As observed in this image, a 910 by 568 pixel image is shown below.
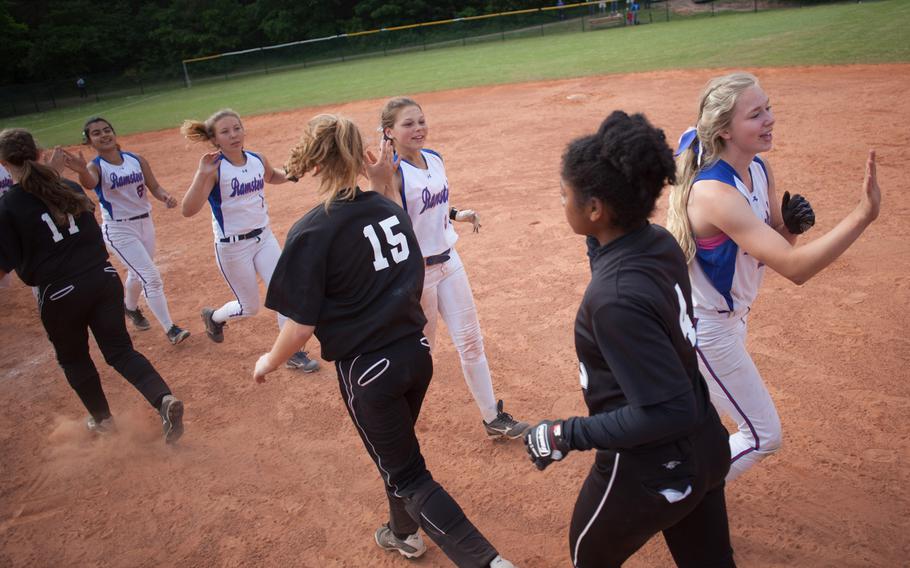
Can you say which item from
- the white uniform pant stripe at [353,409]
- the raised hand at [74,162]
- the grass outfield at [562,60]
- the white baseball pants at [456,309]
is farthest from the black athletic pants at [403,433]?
the grass outfield at [562,60]

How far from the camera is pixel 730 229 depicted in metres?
3.05

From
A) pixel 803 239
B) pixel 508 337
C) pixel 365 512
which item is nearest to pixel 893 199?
pixel 803 239

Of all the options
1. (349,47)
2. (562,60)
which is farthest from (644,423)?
(349,47)

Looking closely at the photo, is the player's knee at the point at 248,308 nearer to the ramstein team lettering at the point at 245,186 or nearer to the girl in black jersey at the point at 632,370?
the ramstein team lettering at the point at 245,186

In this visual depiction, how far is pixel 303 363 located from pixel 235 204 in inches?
65.9

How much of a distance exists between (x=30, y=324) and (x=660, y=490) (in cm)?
891

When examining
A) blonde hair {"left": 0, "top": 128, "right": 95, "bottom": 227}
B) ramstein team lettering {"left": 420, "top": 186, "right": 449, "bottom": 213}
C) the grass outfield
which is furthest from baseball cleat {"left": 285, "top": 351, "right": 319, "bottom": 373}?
the grass outfield

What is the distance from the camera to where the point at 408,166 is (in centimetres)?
457

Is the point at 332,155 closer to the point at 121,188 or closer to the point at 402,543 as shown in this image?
the point at 402,543

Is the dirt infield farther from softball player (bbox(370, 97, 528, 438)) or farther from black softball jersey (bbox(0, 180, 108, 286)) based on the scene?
black softball jersey (bbox(0, 180, 108, 286))

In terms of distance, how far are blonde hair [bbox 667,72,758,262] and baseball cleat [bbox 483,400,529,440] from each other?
2131 mm

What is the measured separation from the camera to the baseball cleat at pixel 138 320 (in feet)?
26.2

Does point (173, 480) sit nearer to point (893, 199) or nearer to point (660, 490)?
point (660, 490)

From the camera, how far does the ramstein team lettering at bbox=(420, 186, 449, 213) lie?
4565 millimetres
